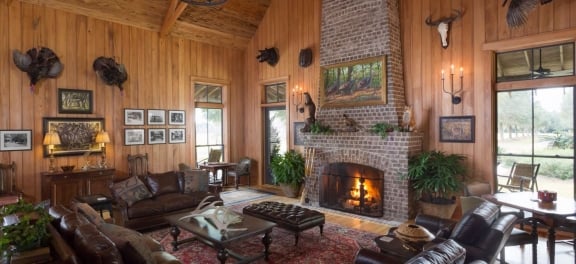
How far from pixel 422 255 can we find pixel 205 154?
24.8 ft

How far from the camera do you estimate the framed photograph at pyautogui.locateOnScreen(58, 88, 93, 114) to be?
6.43 meters

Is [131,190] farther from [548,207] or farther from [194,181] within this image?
[548,207]

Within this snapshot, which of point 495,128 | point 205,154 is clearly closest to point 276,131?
point 205,154

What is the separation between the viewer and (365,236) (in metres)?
4.93

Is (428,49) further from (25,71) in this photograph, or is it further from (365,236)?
(25,71)

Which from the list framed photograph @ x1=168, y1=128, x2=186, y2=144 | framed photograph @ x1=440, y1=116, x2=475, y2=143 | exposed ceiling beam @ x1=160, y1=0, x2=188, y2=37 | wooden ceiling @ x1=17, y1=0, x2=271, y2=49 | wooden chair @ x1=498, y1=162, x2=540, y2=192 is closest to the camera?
wooden chair @ x1=498, y1=162, x2=540, y2=192

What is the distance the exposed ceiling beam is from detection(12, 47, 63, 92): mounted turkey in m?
2.34

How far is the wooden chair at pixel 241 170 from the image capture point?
8.75m

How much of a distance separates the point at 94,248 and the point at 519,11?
606 centimetres

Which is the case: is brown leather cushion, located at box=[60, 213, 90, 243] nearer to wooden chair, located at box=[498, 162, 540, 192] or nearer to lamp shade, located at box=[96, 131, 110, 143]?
lamp shade, located at box=[96, 131, 110, 143]

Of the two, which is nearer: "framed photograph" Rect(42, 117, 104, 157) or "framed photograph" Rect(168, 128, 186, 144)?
"framed photograph" Rect(42, 117, 104, 157)

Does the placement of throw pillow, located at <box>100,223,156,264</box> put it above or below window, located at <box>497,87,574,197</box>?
below

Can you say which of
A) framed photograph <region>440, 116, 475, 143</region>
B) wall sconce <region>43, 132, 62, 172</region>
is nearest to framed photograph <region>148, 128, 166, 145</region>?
wall sconce <region>43, 132, 62, 172</region>

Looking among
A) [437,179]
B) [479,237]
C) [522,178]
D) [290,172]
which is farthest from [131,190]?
[522,178]
